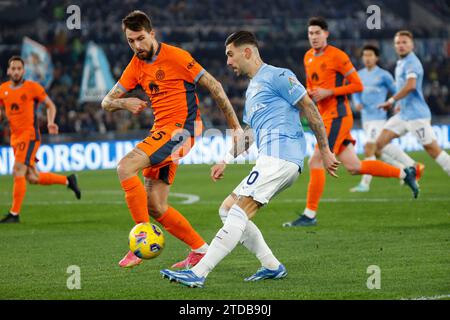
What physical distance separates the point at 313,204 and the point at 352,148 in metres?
1.06

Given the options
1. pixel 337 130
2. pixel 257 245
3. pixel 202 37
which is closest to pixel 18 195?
pixel 337 130

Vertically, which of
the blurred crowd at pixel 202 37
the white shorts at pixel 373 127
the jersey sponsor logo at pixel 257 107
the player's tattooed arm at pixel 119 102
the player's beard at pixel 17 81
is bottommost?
the white shorts at pixel 373 127

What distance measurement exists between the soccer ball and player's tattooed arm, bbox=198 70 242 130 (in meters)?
1.19

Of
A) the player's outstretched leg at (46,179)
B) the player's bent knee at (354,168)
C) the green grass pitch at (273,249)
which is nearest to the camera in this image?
the green grass pitch at (273,249)

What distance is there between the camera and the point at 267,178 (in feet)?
24.2

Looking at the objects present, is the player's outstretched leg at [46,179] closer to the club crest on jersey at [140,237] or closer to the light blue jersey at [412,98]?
the light blue jersey at [412,98]

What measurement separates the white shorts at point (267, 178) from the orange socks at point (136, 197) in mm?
1214

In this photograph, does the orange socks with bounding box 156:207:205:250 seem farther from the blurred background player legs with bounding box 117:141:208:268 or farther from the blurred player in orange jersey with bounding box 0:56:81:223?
the blurred player in orange jersey with bounding box 0:56:81:223

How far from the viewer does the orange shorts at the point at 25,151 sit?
532 inches

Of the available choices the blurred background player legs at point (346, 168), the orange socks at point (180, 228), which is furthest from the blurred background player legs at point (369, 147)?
the orange socks at point (180, 228)

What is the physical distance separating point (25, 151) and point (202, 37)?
2094 centimetres

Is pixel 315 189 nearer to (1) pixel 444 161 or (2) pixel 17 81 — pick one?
(1) pixel 444 161

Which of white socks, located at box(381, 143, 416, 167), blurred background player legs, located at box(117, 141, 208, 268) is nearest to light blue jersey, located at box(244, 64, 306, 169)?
blurred background player legs, located at box(117, 141, 208, 268)

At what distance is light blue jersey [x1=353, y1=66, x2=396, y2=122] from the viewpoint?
55.6 ft
